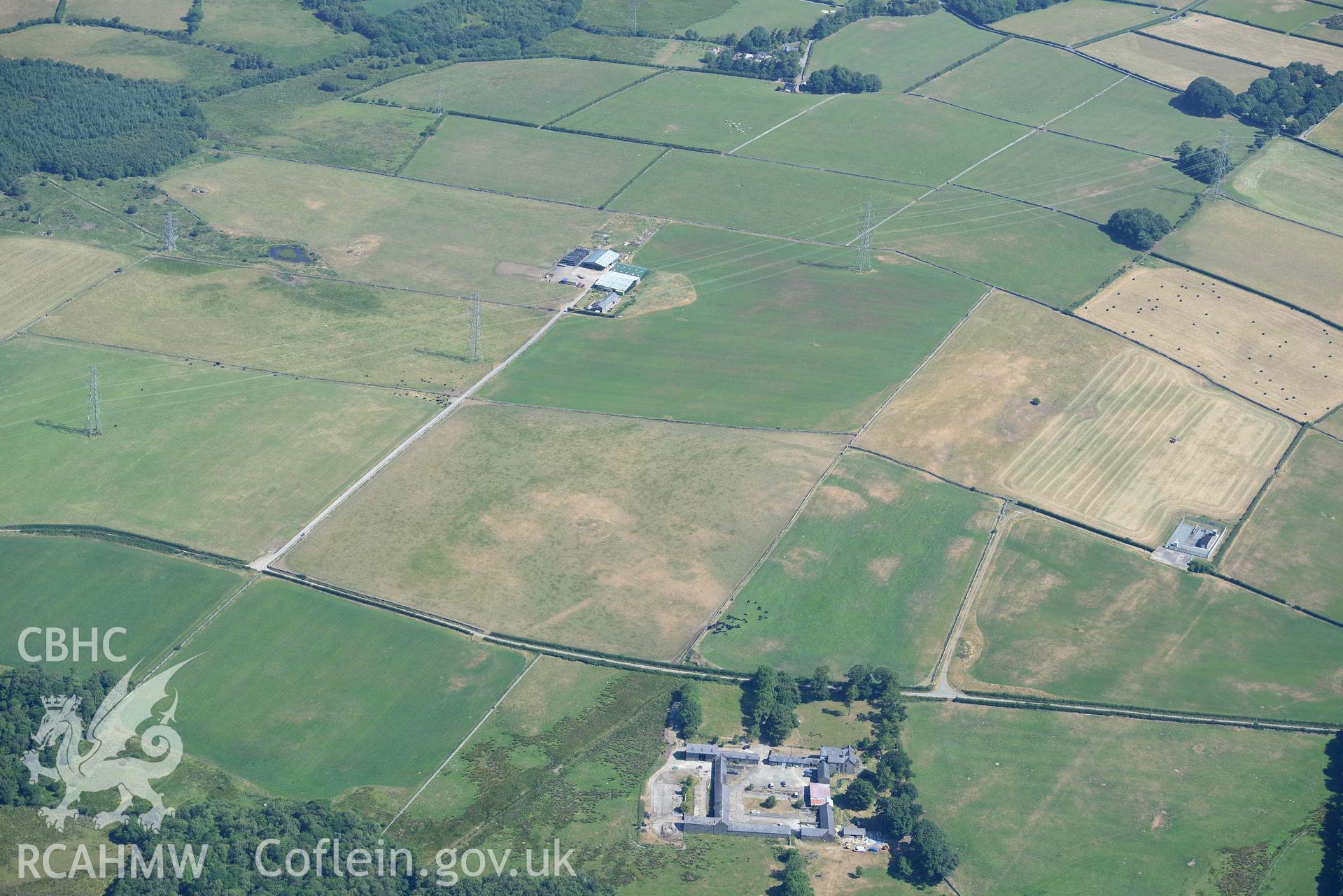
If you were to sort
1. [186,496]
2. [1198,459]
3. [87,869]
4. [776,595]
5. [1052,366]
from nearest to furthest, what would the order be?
[87,869]
[776,595]
[186,496]
[1198,459]
[1052,366]

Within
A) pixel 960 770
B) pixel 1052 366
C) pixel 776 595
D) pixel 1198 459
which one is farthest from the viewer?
pixel 1052 366

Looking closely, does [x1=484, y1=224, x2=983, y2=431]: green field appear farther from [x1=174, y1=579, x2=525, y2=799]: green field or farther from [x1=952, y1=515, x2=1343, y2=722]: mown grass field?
[x1=174, y1=579, x2=525, y2=799]: green field

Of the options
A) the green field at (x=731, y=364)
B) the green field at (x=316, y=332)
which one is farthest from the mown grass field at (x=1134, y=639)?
the green field at (x=316, y=332)

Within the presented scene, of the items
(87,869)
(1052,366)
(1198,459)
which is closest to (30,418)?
(87,869)

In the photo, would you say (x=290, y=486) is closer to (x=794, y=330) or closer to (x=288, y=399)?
(x=288, y=399)

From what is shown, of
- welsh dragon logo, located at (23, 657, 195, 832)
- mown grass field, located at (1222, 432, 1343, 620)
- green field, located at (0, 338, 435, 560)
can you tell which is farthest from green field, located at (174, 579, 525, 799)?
mown grass field, located at (1222, 432, 1343, 620)

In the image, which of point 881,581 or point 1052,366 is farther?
point 1052,366

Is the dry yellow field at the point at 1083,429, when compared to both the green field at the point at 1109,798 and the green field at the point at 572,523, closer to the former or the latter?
the green field at the point at 572,523
